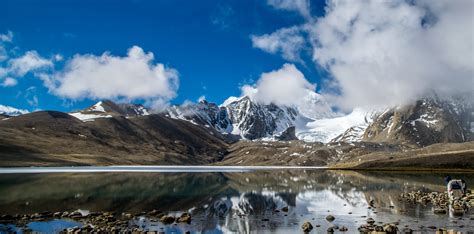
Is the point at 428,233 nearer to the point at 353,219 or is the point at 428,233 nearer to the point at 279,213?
the point at 353,219

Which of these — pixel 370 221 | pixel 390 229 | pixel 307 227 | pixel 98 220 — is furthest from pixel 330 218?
pixel 98 220

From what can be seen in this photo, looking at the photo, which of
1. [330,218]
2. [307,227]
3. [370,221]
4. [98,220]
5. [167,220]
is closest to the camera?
[307,227]

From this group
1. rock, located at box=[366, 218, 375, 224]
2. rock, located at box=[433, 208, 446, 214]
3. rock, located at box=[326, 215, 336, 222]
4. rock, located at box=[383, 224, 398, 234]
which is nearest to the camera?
rock, located at box=[383, 224, 398, 234]

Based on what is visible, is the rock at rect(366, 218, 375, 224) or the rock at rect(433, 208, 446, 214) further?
the rock at rect(433, 208, 446, 214)

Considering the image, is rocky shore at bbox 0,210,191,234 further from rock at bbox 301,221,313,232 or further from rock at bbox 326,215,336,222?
rock at bbox 326,215,336,222

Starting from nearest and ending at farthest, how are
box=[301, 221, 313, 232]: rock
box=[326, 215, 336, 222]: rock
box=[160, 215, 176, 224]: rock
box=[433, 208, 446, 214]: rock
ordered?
box=[301, 221, 313, 232]: rock < box=[160, 215, 176, 224]: rock < box=[326, 215, 336, 222]: rock < box=[433, 208, 446, 214]: rock

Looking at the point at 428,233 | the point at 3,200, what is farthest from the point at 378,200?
the point at 3,200

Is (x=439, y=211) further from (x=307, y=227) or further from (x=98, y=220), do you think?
(x=98, y=220)

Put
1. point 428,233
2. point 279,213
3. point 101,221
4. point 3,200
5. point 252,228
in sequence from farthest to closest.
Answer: point 3,200, point 279,213, point 101,221, point 252,228, point 428,233

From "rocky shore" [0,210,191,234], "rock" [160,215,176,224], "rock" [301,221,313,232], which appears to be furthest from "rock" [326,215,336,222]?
Result: "rock" [160,215,176,224]

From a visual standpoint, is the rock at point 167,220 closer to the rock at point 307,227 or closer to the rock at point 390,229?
the rock at point 307,227

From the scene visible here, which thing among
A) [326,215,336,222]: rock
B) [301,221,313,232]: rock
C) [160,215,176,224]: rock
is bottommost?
[160,215,176,224]: rock

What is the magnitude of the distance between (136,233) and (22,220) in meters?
15.8

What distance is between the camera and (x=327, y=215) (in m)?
49.8
